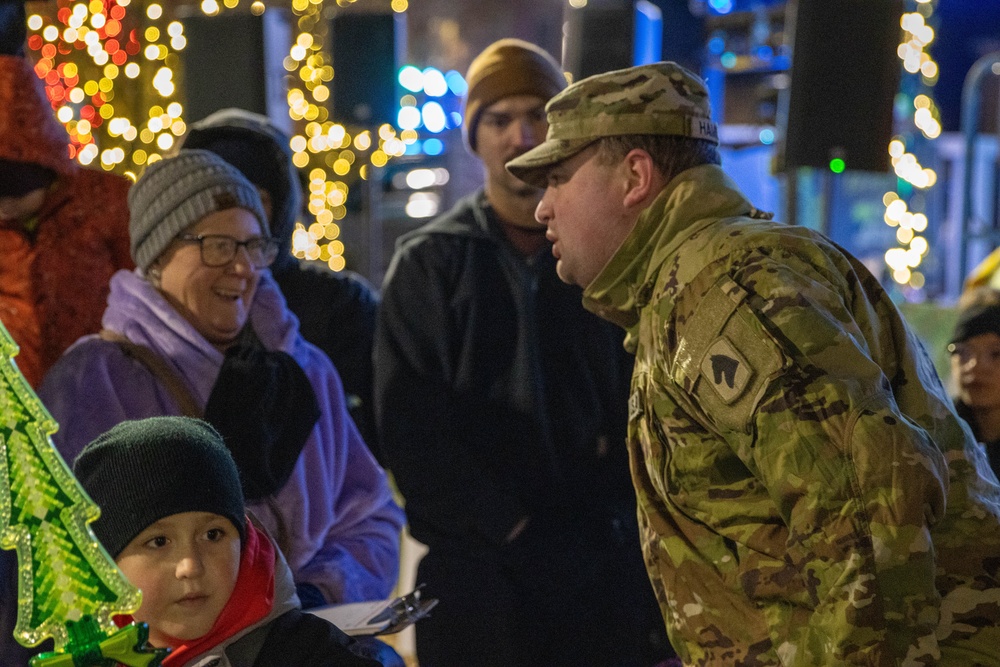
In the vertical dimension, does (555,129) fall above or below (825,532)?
above

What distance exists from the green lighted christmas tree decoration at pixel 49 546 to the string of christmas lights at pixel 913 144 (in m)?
8.98

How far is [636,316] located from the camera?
2119mm

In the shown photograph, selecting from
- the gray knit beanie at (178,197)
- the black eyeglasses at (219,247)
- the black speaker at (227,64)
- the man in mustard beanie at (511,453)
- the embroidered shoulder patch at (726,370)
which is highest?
the black speaker at (227,64)

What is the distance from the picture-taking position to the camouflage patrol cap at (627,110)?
208 centimetres

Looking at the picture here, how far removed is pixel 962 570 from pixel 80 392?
1661 mm

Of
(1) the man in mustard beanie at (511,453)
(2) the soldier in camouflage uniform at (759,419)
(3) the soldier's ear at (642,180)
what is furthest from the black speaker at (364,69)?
(3) the soldier's ear at (642,180)

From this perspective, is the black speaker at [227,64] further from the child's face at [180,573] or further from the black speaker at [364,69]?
the child's face at [180,573]

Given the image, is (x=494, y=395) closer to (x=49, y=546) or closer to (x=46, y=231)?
(x=46, y=231)

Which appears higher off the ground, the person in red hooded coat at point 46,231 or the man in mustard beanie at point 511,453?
the person in red hooded coat at point 46,231

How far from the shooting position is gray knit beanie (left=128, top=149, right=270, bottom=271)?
2553mm

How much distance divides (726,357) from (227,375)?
1.17m

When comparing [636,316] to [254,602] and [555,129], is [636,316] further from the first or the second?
→ [254,602]

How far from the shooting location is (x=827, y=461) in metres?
1.64

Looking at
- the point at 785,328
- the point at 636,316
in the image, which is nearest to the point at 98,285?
the point at 636,316
